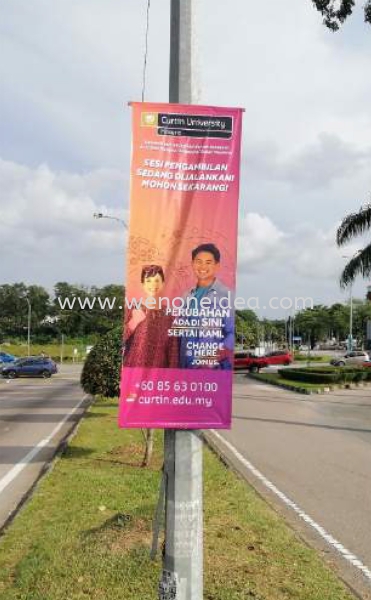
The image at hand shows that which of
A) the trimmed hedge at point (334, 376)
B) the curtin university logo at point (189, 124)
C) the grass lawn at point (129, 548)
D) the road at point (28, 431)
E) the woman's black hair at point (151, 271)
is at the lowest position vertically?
the road at point (28, 431)

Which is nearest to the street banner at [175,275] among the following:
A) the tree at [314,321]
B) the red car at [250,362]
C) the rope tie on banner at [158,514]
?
the rope tie on banner at [158,514]

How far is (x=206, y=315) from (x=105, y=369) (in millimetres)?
11245

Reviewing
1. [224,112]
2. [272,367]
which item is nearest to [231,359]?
[224,112]

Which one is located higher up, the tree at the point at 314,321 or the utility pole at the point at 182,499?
the tree at the point at 314,321

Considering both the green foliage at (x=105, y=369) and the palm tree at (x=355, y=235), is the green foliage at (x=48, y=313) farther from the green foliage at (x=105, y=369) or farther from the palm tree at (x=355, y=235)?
the green foliage at (x=105, y=369)

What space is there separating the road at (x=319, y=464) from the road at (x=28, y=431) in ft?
11.1

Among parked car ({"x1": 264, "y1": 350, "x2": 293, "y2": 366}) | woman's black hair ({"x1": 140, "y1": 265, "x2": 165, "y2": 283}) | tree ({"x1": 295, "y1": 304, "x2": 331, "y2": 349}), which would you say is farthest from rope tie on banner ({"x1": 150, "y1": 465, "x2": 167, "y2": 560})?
tree ({"x1": 295, "y1": 304, "x2": 331, "y2": 349})

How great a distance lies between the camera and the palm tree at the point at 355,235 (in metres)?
26.7

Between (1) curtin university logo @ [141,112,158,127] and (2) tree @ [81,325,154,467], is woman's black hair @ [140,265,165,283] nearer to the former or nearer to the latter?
(1) curtin university logo @ [141,112,158,127]

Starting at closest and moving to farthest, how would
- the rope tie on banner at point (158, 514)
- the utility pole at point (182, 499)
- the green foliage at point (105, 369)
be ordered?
the utility pole at point (182, 499) → the rope tie on banner at point (158, 514) → the green foliage at point (105, 369)

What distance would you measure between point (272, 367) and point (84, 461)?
42.2 m

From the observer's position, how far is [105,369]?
596 inches

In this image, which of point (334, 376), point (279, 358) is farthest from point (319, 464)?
point (279, 358)

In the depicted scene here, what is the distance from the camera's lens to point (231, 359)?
13.8 feet
